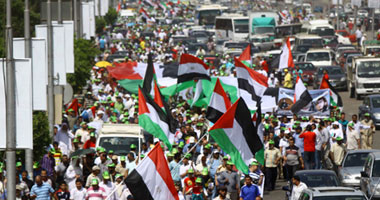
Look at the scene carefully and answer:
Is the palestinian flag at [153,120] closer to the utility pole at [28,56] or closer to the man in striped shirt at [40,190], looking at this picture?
the utility pole at [28,56]

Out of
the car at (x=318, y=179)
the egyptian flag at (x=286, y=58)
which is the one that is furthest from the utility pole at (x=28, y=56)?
the egyptian flag at (x=286, y=58)

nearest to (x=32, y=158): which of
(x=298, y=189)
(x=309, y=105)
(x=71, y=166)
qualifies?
(x=71, y=166)

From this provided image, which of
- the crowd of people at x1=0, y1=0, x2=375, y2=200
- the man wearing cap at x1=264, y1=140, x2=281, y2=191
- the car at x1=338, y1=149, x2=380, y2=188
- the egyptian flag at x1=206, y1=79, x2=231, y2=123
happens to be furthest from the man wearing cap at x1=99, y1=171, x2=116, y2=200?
the car at x1=338, y1=149, x2=380, y2=188

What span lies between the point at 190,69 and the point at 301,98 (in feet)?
9.84

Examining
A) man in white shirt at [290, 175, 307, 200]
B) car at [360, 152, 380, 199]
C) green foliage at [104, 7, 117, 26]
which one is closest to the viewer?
man in white shirt at [290, 175, 307, 200]

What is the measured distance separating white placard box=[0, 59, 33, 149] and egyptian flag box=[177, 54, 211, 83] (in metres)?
14.4

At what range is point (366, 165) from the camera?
22.8m

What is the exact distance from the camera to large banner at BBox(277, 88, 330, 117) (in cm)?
3045

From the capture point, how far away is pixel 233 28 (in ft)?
247

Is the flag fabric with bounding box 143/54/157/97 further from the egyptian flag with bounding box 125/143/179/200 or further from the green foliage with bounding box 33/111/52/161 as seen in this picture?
the egyptian flag with bounding box 125/143/179/200

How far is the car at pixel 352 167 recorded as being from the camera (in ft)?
78.2

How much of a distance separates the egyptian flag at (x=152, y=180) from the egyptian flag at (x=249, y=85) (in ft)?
41.6

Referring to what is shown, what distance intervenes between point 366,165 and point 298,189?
268 centimetres

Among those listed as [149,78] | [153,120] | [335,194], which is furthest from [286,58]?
[335,194]
